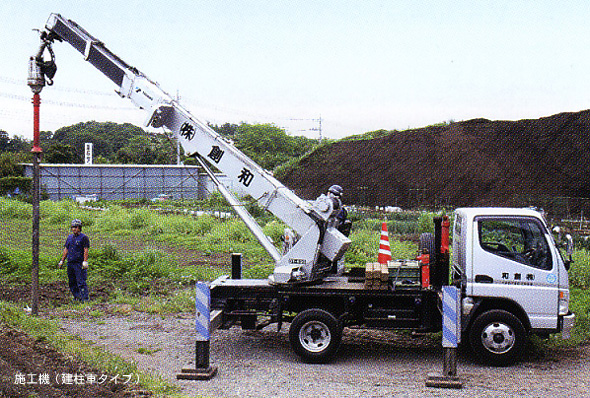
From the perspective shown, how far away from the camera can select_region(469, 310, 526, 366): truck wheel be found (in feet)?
25.9

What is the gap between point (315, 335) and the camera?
8172 mm

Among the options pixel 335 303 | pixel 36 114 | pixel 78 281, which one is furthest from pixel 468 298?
pixel 36 114

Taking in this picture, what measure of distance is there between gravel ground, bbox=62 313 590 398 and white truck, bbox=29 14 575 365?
417mm

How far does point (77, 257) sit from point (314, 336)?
18.9ft

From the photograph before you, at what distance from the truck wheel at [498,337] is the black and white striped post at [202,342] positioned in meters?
3.56

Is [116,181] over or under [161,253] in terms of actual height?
over

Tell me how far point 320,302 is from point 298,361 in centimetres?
88

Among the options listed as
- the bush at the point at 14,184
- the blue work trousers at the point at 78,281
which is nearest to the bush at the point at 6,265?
the blue work trousers at the point at 78,281

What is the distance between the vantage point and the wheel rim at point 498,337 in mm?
7922

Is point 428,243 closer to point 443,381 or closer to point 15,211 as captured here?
point 443,381

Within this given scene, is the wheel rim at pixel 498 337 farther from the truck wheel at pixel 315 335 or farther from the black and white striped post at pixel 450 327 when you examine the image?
the truck wheel at pixel 315 335

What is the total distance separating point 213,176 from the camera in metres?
9.62

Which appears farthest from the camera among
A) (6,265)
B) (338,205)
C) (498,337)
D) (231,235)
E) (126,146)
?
(126,146)

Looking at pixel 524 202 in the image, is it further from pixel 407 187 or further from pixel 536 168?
pixel 407 187
